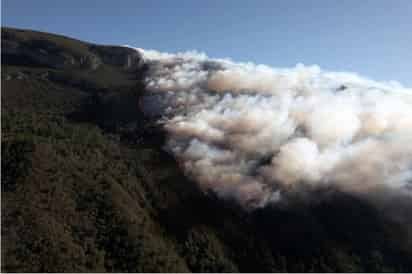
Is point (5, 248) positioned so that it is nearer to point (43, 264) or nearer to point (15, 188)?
point (43, 264)

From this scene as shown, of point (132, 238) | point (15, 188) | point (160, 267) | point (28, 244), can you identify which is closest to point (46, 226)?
point (28, 244)

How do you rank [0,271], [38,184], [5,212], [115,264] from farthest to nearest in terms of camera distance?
[38,184] < [115,264] < [5,212] < [0,271]

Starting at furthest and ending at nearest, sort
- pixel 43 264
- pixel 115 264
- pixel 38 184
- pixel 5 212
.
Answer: pixel 38 184 < pixel 115 264 < pixel 5 212 < pixel 43 264

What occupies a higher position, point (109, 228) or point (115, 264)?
point (109, 228)

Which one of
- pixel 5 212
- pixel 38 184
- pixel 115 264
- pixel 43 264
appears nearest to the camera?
pixel 43 264

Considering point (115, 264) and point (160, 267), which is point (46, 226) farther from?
point (160, 267)

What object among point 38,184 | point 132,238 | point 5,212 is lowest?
point 132,238

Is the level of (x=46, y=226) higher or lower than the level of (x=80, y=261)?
higher

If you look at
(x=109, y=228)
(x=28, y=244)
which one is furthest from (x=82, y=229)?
(x=28, y=244)

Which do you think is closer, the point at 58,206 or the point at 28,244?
the point at 28,244
